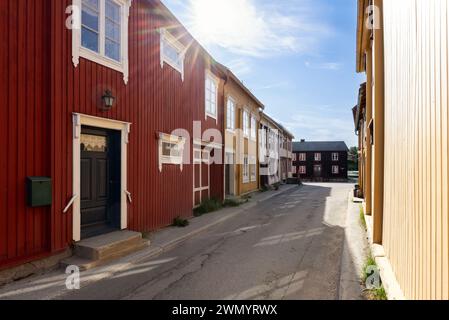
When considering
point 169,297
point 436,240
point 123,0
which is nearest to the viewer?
point 436,240

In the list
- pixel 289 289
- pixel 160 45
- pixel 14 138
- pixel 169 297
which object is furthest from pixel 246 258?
pixel 160 45

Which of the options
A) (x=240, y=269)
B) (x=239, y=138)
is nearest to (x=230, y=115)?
(x=239, y=138)

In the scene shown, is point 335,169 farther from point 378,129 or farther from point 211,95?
point 378,129

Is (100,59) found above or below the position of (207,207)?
above

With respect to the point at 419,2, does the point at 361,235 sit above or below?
below

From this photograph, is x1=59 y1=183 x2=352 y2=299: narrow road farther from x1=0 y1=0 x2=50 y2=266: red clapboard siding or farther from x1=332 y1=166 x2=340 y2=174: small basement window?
x1=332 y1=166 x2=340 y2=174: small basement window

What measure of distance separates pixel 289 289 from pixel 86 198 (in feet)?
14.5

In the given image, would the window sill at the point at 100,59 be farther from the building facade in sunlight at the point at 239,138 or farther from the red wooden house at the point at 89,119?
the building facade in sunlight at the point at 239,138

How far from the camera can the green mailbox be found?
466 cm

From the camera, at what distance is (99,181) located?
648 cm

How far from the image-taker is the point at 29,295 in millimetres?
4039

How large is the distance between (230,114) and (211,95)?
9.43ft

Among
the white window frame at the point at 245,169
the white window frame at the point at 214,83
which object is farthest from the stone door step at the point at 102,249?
the white window frame at the point at 245,169
